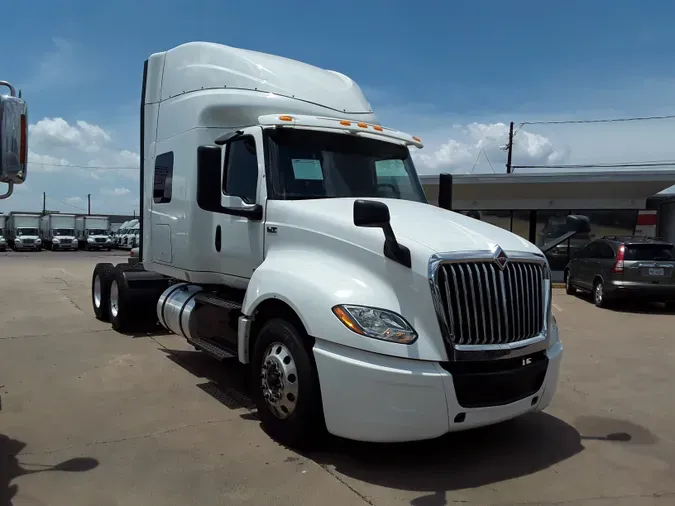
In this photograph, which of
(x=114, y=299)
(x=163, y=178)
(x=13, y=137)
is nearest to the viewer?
(x=13, y=137)

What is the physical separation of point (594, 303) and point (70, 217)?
147 ft

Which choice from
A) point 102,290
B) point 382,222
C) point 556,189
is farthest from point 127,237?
point 382,222

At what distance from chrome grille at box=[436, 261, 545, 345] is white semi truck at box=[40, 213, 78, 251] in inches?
1880

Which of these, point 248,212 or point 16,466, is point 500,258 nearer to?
point 248,212

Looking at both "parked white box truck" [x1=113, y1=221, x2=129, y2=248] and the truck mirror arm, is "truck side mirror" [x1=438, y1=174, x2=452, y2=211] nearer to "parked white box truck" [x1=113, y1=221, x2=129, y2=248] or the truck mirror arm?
the truck mirror arm

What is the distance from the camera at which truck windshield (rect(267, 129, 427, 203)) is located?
215 inches

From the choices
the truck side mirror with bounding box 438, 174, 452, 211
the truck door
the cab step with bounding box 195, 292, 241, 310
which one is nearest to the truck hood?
the truck door

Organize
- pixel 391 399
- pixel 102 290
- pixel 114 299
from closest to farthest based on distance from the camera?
pixel 391 399 < pixel 114 299 < pixel 102 290

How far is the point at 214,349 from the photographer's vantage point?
19.6 feet

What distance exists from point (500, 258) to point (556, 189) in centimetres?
1692

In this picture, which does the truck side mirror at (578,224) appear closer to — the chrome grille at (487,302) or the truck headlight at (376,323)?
the chrome grille at (487,302)

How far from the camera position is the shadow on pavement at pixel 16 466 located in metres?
4.01

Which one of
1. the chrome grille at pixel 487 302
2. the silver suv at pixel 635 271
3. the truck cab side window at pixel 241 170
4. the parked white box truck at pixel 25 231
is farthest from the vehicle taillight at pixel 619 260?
the parked white box truck at pixel 25 231

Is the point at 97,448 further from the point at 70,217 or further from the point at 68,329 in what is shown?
the point at 70,217
